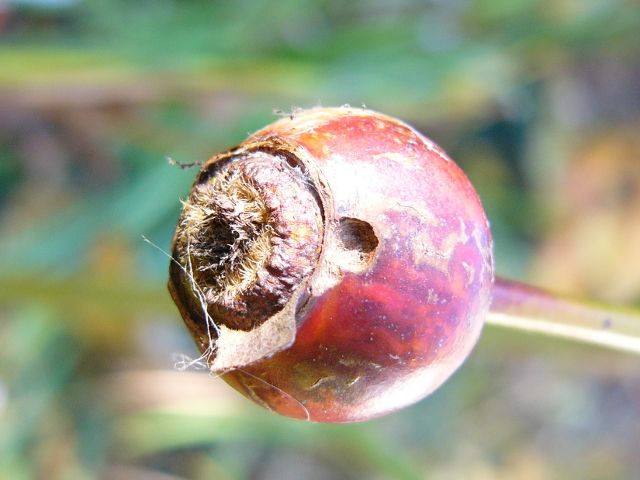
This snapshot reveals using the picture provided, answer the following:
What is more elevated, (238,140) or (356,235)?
(356,235)

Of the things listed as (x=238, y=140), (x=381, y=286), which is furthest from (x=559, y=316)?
(x=238, y=140)

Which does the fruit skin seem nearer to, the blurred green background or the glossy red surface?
the glossy red surface

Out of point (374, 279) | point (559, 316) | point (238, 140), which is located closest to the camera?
point (374, 279)

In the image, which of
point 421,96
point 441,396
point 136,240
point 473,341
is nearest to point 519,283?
point 473,341

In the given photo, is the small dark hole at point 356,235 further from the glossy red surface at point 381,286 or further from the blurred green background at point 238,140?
the blurred green background at point 238,140

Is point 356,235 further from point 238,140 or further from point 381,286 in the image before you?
point 238,140

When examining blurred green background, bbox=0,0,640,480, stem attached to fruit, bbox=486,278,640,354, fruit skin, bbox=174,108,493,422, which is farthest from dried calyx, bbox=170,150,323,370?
blurred green background, bbox=0,0,640,480

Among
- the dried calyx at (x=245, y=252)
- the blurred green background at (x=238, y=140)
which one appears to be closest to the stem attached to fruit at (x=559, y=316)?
the dried calyx at (x=245, y=252)

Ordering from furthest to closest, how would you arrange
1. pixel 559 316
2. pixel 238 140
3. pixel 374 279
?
1. pixel 238 140
2. pixel 559 316
3. pixel 374 279
